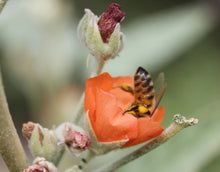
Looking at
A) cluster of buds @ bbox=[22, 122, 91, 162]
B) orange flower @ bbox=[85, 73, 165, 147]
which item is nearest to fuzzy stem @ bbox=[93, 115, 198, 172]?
orange flower @ bbox=[85, 73, 165, 147]

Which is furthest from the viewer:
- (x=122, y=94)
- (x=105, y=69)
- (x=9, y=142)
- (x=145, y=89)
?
(x=105, y=69)

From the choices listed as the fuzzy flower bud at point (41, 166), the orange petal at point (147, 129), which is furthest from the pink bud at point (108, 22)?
the fuzzy flower bud at point (41, 166)

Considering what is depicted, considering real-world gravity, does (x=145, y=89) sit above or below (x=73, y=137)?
above

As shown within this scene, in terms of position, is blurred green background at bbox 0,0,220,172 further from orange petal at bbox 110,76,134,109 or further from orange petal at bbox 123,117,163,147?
orange petal at bbox 123,117,163,147

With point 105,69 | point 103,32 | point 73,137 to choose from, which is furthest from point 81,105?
point 105,69

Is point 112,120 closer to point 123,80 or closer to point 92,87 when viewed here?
point 92,87

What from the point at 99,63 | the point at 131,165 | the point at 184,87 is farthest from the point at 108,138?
the point at 184,87

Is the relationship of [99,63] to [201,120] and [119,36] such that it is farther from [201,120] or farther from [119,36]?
[201,120]
